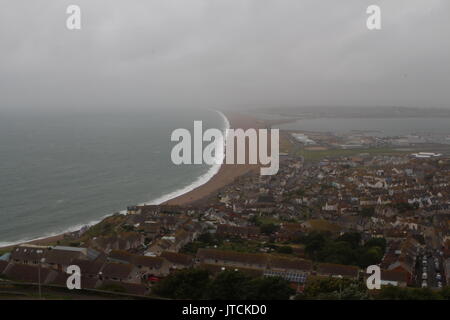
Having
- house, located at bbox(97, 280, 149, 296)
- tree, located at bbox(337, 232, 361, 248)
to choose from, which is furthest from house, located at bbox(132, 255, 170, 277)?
tree, located at bbox(337, 232, 361, 248)

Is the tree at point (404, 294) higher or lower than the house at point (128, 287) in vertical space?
higher

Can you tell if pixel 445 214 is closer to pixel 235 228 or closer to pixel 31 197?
pixel 235 228

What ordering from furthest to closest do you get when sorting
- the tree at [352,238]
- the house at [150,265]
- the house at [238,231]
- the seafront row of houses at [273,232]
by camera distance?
the house at [238,231] < the tree at [352,238] < the house at [150,265] < the seafront row of houses at [273,232]

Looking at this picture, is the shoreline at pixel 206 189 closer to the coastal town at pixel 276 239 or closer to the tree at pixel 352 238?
the coastal town at pixel 276 239

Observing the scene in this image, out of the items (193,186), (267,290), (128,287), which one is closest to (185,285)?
(128,287)

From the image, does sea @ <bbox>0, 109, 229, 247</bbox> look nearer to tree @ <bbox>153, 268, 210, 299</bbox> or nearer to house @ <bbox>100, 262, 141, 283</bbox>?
house @ <bbox>100, 262, 141, 283</bbox>

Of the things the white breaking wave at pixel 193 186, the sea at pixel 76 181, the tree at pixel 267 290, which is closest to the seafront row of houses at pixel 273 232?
the tree at pixel 267 290
